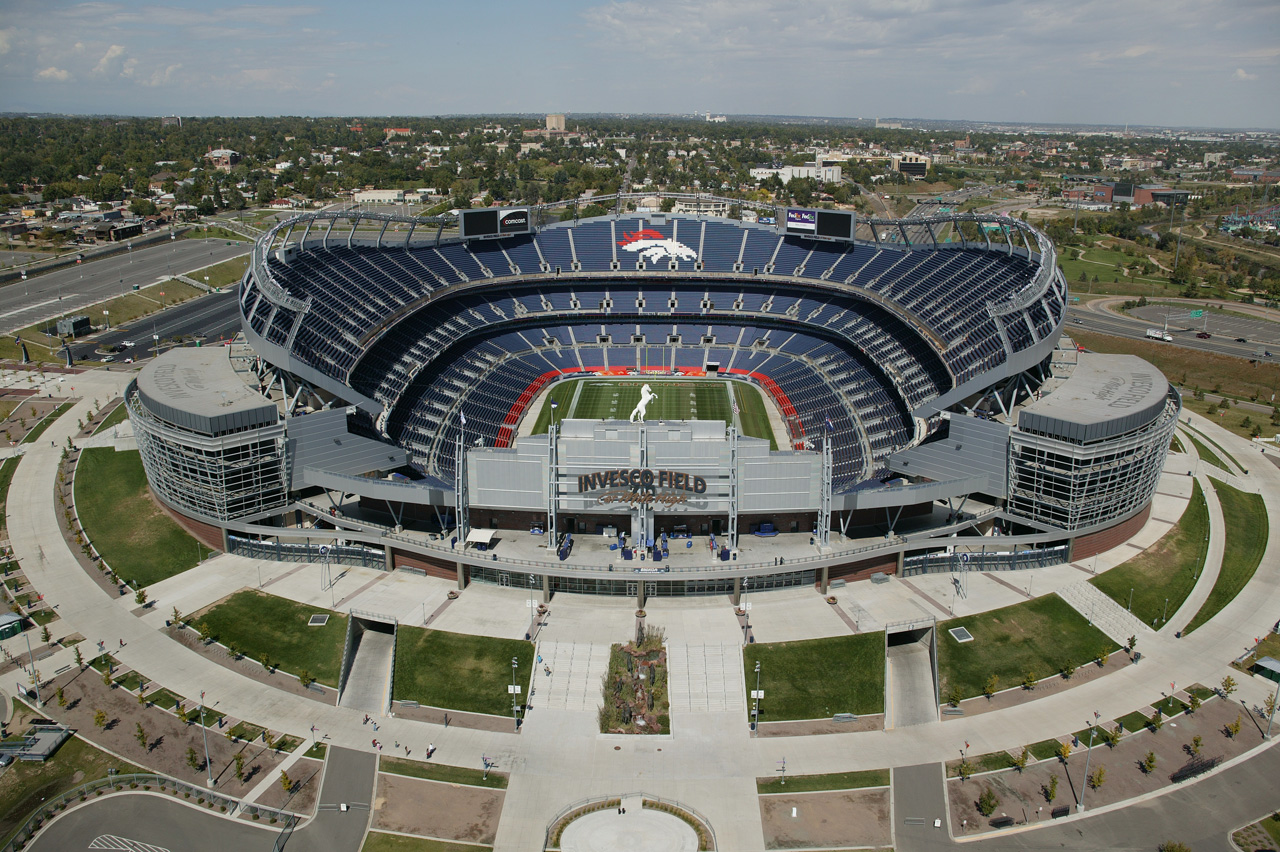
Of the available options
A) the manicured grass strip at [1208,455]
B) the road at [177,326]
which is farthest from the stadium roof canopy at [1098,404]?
the road at [177,326]

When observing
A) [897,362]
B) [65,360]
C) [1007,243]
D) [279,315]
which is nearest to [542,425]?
[279,315]

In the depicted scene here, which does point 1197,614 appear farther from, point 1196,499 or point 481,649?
point 481,649

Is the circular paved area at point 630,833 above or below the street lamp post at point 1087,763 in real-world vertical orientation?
below

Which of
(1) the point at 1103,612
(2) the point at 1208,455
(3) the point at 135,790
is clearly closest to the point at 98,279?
(3) the point at 135,790

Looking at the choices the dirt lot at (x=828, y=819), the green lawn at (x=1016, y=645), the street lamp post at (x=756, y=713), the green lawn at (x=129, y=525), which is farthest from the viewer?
the green lawn at (x=129, y=525)

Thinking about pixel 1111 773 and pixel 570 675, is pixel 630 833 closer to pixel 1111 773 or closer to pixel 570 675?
pixel 570 675

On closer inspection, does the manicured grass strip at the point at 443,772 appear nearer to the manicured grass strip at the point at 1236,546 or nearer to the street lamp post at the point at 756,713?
the street lamp post at the point at 756,713
